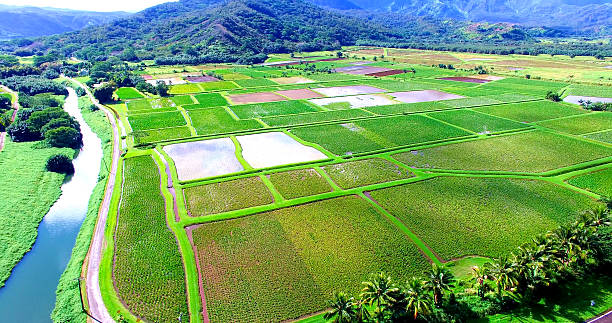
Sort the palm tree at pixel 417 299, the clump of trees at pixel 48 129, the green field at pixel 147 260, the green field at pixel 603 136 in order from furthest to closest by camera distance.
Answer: the clump of trees at pixel 48 129 < the green field at pixel 603 136 < the green field at pixel 147 260 < the palm tree at pixel 417 299

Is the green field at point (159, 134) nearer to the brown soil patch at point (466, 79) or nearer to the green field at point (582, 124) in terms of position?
the green field at point (582, 124)

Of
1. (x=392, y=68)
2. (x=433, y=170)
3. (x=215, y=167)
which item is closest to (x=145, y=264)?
(x=215, y=167)

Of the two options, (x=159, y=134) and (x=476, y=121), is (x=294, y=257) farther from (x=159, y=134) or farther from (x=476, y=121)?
(x=476, y=121)

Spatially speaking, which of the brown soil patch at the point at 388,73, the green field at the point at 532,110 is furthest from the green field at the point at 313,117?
the brown soil patch at the point at 388,73

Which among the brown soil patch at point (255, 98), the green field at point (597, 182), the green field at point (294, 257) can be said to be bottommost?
the green field at point (294, 257)

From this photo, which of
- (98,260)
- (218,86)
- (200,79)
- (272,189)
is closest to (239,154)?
(272,189)

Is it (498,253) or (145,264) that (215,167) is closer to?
(145,264)

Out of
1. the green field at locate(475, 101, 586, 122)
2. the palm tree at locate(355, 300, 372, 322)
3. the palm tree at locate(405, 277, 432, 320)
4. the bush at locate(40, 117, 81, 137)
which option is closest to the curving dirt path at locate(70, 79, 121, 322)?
the palm tree at locate(355, 300, 372, 322)

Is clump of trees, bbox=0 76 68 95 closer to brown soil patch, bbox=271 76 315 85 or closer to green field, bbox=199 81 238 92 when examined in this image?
green field, bbox=199 81 238 92
